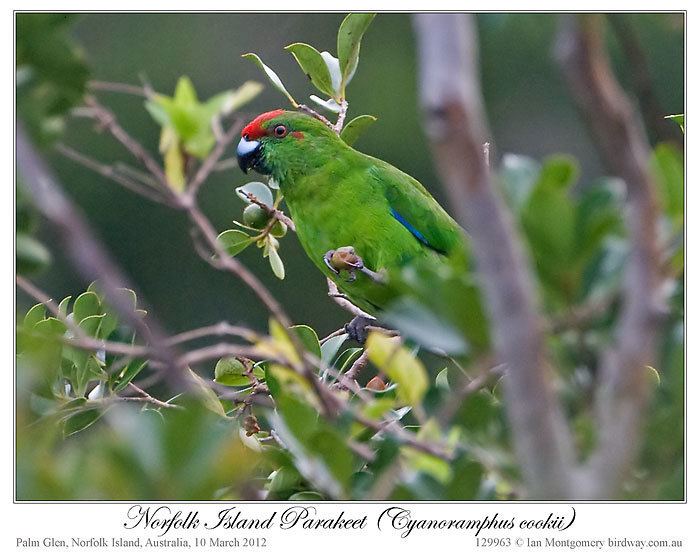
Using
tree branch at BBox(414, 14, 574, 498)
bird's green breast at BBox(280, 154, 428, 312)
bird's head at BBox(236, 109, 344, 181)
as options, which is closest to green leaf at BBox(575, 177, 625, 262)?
tree branch at BBox(414, 14, 574, 498)

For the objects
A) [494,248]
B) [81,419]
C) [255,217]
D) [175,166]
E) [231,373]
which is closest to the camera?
[494,248]

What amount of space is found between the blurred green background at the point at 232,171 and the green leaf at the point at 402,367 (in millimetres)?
5195

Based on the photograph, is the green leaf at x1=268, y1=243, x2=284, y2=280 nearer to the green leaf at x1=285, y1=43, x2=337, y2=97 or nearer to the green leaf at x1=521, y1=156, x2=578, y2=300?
the green leaf at x1=285, y1=43, x2=337, y2=97

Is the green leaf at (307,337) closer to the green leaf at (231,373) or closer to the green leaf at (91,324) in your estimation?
the green leaf at (231,373)

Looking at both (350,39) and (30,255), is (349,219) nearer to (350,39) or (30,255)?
(350,39)

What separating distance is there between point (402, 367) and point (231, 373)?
27.7 inches

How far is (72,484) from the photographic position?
81 centimetres

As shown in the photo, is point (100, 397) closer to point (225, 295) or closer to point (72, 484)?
point (72, 484)

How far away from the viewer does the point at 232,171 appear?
7.24m

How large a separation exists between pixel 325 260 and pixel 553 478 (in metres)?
1.38

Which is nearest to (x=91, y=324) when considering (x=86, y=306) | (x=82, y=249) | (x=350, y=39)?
(x=86, y=306)

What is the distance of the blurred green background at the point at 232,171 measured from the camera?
634 cm

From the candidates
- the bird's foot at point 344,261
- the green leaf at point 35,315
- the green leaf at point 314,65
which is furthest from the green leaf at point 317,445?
the bird's foot at point 344,261
